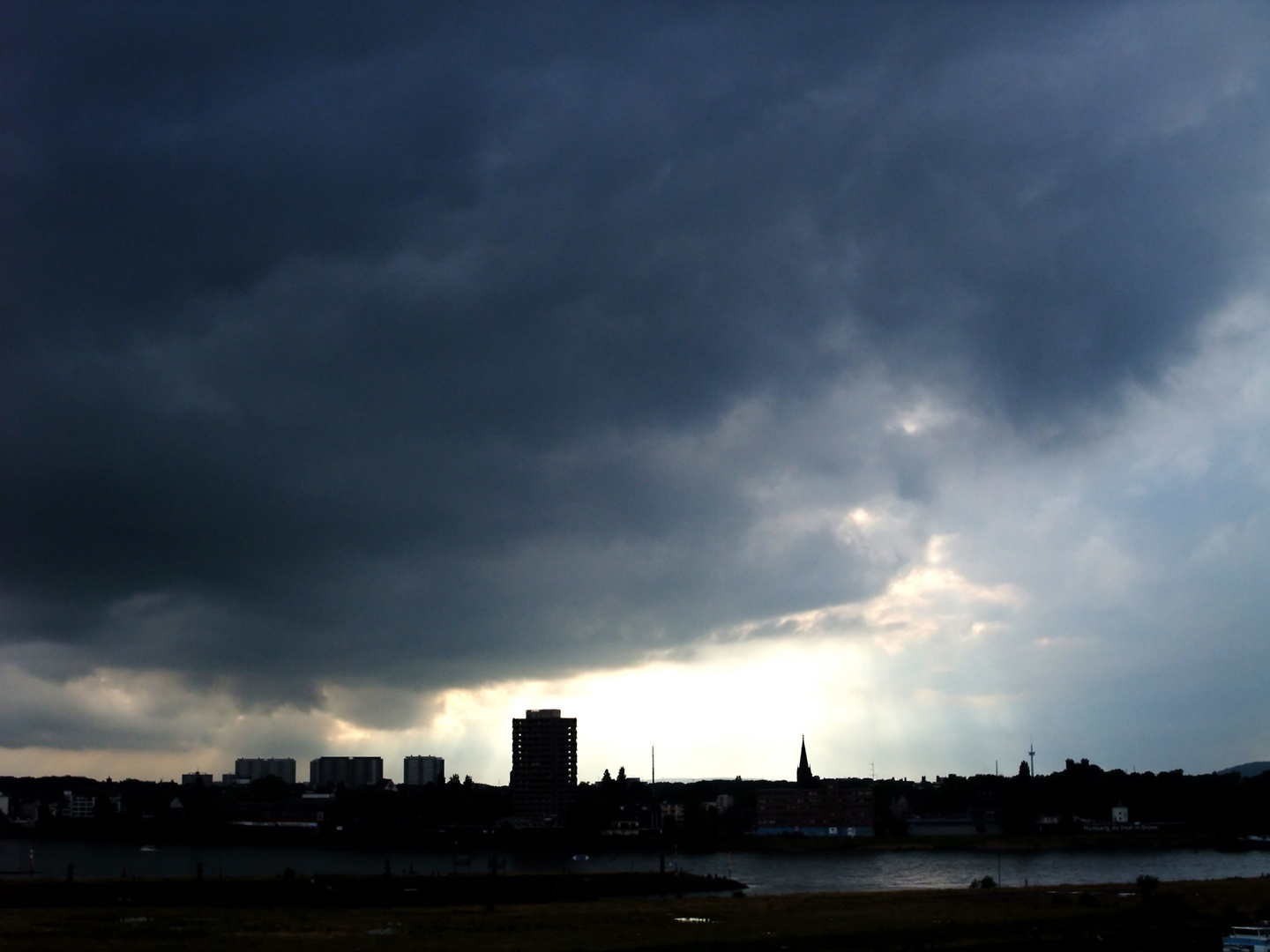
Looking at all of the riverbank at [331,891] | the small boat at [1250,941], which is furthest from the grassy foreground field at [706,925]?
the riverbank at [331,891]

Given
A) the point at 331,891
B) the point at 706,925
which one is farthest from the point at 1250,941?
the point at 331,891

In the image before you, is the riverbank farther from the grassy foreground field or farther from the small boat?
the small boat

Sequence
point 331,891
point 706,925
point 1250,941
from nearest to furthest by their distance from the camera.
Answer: point 1250,941, point 706,925, point 331,891

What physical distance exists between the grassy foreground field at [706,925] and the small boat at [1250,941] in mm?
5967

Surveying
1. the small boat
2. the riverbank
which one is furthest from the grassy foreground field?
the riverbank

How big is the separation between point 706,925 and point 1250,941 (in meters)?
35.7

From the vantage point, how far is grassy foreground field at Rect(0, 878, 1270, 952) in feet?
230

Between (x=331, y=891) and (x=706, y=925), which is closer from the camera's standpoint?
(x=706, y=925)

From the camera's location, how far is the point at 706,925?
3228 inches

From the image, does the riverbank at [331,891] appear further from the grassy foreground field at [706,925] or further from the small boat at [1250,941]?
the small boat at [1250,941]

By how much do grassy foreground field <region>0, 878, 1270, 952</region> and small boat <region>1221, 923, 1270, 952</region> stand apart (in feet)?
19.6

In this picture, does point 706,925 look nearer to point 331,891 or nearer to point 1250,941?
point 1250,941

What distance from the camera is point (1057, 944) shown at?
6975 cm

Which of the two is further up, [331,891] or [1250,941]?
[1250,941]
